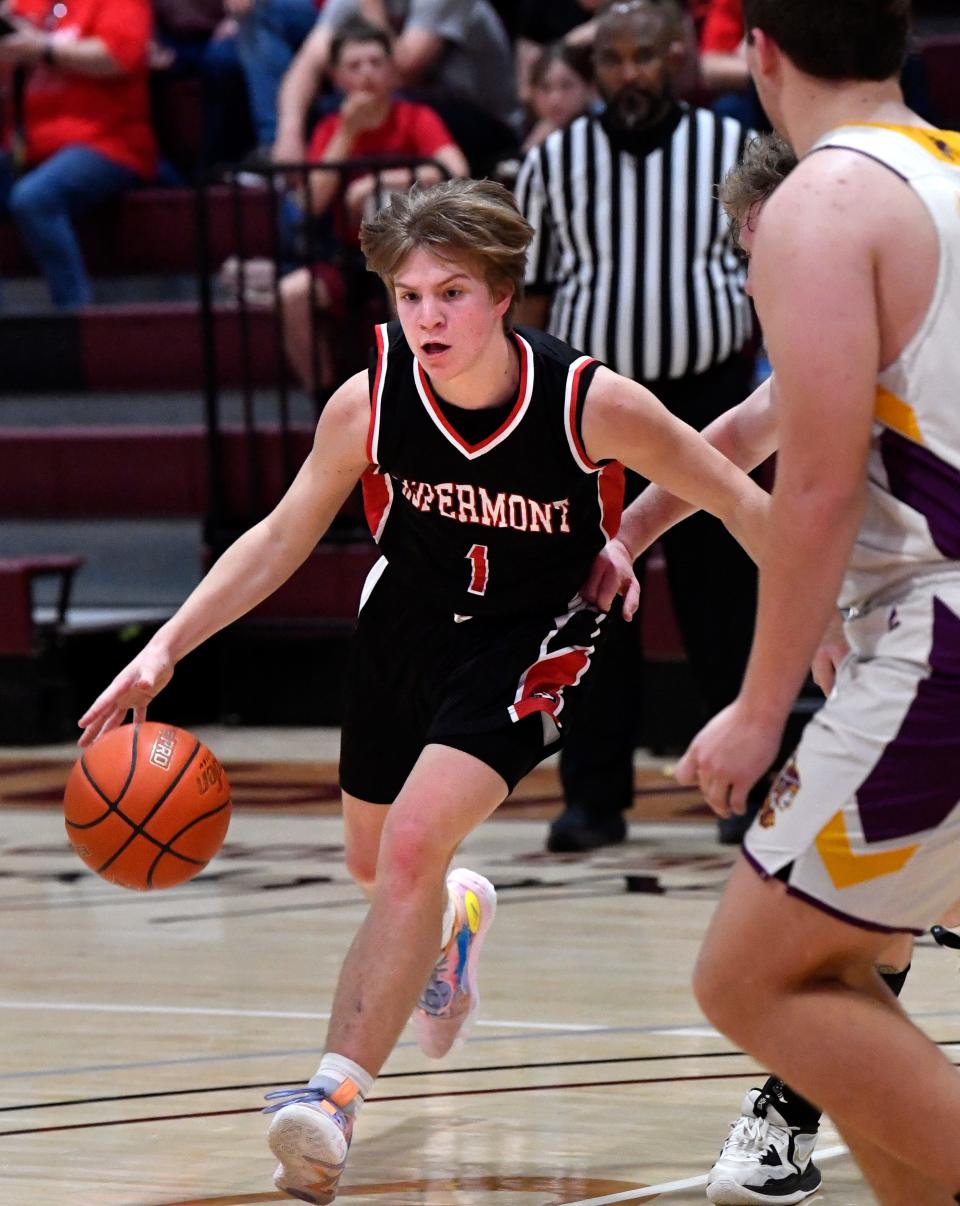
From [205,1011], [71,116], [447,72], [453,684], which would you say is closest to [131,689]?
[453,684]

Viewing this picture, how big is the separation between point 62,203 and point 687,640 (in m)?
4.55

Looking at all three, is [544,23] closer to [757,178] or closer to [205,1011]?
[205,1011]

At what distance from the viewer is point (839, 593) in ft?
7.82

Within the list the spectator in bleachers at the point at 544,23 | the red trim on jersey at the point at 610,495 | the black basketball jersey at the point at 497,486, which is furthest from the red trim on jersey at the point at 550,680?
the spectator in bleachers at the point at 544,23

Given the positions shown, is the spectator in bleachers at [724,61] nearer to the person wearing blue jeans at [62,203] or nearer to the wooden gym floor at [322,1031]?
the person wearing blue jeans at [62,203]

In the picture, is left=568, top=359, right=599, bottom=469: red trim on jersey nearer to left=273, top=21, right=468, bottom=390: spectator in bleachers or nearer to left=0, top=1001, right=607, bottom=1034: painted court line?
left=0, top=1001, right=607, bottom=1034: painted court line

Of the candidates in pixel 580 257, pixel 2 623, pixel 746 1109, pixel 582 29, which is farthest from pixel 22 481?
pixel 746 1109

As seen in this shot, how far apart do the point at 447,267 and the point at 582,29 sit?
5151 mm

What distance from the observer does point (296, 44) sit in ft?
32.2

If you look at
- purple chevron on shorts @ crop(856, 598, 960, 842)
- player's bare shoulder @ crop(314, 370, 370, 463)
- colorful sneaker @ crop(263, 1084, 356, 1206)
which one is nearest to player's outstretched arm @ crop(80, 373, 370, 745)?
player's bare shoulder @ crop(314, 370, 370, 463)

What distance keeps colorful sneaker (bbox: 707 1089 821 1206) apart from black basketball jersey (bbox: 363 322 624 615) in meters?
0.93

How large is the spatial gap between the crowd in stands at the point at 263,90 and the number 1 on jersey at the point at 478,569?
4665 millimetres

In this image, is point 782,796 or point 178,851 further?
point 178,851

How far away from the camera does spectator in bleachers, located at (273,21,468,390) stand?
27.3 ft
